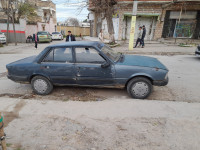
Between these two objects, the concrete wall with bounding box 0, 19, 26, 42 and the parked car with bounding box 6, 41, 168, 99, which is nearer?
the parked car with bounding box 6, 41, 168, 99

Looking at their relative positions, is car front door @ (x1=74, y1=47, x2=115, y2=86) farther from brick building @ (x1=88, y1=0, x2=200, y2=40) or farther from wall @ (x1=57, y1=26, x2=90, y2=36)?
wall @ (x1=57, y1=26, x2=90, y2=36)

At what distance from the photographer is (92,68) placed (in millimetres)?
3646

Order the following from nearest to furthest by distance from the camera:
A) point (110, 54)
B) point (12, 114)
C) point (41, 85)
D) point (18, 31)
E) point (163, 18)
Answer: point (12, 114), point (110, 54), point (41, 85), point (163, 18), point (18, 31)

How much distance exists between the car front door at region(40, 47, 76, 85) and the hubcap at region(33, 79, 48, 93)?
11.9 inches

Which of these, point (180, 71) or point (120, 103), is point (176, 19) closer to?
point (180, 71)

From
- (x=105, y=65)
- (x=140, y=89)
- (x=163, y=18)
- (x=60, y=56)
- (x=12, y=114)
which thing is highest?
(x=163, y=18)

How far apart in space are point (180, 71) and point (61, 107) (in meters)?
5.34

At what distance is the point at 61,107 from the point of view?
11.3 ft

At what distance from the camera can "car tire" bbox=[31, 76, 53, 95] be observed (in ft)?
13.1

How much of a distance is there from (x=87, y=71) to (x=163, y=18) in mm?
15367

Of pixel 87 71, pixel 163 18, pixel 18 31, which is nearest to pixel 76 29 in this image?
pixel 18 31

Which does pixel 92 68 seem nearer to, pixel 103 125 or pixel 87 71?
pixel 87 71

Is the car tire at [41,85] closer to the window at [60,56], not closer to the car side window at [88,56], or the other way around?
the window at [60,56]

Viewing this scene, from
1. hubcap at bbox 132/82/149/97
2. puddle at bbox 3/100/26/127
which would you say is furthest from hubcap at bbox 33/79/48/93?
hubcap at bbox 132/82/149/97
